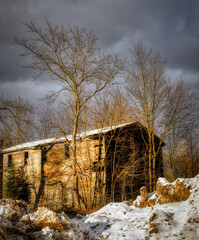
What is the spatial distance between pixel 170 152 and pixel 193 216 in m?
19.9

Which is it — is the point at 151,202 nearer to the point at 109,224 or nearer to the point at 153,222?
the point at 109,224

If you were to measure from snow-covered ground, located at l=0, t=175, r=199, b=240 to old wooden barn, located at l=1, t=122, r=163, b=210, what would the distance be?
343 inches

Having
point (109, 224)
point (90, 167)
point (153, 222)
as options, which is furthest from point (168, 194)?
point (90, 167)

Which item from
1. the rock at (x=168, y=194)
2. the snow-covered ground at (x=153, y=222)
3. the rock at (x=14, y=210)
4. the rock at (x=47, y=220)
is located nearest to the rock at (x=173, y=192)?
the rock at (x=168, y=194)

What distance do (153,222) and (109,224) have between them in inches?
44.7

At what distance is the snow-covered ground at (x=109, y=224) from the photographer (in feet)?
14.0

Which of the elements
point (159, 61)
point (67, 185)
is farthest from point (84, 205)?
point (159, 61)

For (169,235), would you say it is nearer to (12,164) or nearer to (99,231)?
(99,231)

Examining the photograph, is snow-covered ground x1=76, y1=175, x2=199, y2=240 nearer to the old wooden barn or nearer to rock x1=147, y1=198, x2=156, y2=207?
rock x1=147, y1=198, x2=156, y2=207

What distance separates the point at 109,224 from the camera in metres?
5.17

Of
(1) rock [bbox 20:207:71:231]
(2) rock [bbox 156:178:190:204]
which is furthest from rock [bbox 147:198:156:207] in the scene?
(1) rock [bbox 20:207:71:231]

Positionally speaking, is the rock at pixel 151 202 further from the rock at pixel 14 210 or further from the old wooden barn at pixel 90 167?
the old wooden barn at pixel 90 167

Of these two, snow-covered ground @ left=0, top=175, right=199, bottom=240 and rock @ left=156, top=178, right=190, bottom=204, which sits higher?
rock @ left=156, top=178, right=190, bottom=204

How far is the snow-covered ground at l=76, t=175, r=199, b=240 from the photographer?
4.25 metres
